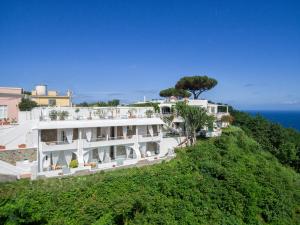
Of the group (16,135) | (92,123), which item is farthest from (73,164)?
(16,135)

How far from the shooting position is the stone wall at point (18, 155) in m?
20.0

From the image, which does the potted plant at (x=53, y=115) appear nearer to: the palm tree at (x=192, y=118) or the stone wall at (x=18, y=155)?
the stone wall at (x=18, y=155)

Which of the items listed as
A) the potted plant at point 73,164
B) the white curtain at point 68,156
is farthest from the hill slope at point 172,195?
the white curtain at point 68,156

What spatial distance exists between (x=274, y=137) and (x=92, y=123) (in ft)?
105

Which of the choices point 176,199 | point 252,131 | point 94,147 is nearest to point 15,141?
point 94,147

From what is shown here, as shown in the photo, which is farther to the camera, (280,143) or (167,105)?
(280,143)

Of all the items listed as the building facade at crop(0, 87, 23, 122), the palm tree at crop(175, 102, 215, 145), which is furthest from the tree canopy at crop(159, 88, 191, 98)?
the building facade at crop(0, 87, 23, 122)

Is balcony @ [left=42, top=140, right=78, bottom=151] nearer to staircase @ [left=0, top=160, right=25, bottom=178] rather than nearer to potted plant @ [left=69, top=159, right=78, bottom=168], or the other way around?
potted plant @ [left=69, top=159, right=78, bottom=168]

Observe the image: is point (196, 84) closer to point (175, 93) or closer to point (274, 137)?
point (175, 93)

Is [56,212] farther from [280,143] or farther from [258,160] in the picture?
[280,143]

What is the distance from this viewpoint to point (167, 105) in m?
37.8

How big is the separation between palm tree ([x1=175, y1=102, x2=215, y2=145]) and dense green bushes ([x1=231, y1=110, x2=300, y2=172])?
1495 cm

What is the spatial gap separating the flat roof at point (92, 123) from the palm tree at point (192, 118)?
397cm

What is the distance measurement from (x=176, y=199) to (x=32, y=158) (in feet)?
40.7
